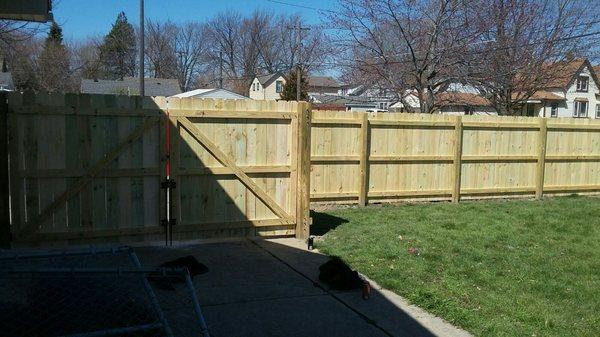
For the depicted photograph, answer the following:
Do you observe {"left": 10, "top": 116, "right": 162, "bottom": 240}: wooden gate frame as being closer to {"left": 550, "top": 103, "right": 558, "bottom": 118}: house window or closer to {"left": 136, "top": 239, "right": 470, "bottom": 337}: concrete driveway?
{"left": 136, "top": 239, "right": 470, "bottom": 337}: concrete driveway

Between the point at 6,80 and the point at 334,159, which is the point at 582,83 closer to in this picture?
the point at 334,159

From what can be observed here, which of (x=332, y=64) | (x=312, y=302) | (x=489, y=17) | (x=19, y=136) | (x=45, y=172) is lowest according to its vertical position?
(x=312, y=302)

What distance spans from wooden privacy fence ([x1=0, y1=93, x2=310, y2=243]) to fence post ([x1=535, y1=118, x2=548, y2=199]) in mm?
7081

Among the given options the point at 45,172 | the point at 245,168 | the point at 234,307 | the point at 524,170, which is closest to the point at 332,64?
the point at 524,170

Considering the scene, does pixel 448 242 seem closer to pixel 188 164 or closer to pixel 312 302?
pixel 312 302

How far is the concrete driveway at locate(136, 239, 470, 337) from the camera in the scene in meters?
4.55

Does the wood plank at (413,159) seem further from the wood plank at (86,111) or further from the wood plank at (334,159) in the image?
the wood plank at (86,111)

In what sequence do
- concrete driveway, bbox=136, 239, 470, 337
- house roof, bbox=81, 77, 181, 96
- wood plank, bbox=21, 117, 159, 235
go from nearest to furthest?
concrete driveway, bbox=136, 239, 470, 337 < wood plank, bbox=21, 117, 159, 235 < house roof, bbox=81, 77, 181, 96

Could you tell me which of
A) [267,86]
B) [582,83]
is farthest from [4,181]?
[267,86]

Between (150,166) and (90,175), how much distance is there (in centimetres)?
72

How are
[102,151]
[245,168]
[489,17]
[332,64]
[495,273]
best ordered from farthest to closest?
1. [332,64]
2. [489,17]
3. [245,168]
4. [102,151]
5. [495,273]

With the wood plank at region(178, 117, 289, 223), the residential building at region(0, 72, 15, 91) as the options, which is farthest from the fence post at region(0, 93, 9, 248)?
the residential building at region(0, 72, 15, 91)

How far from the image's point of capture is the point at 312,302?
520 cm

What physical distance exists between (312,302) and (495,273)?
228 cm
